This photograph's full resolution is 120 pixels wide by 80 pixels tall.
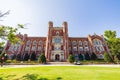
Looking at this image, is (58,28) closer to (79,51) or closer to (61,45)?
(61,45)

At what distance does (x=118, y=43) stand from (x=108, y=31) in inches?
228

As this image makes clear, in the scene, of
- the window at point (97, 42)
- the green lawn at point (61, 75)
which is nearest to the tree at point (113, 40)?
the window at point (97, 42)

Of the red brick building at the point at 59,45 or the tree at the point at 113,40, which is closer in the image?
the tree at the point at 113,40

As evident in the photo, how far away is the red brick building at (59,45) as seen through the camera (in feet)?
160

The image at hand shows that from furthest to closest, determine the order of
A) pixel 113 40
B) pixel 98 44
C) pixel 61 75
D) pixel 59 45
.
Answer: pixel 98 44
pixel 59 45
pixel 113 40
pixel 61 75

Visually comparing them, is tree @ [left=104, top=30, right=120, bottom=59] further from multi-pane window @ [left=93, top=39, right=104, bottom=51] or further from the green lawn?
the green lawn

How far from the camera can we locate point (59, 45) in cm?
5006

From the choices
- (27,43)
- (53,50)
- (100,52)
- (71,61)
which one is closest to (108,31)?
(100,52)

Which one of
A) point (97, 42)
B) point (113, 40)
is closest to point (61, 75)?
point (113, 40)

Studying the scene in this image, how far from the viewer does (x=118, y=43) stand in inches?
1807

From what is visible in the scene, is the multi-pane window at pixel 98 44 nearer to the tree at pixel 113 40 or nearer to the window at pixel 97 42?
the window at pixel 97 42

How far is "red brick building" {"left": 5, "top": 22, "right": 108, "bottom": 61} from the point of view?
160 feet

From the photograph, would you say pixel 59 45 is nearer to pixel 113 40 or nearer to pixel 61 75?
pixel 113 40

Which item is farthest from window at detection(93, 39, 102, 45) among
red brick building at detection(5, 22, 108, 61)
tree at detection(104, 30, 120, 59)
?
tree at detection(104, 30, 120, 59)
